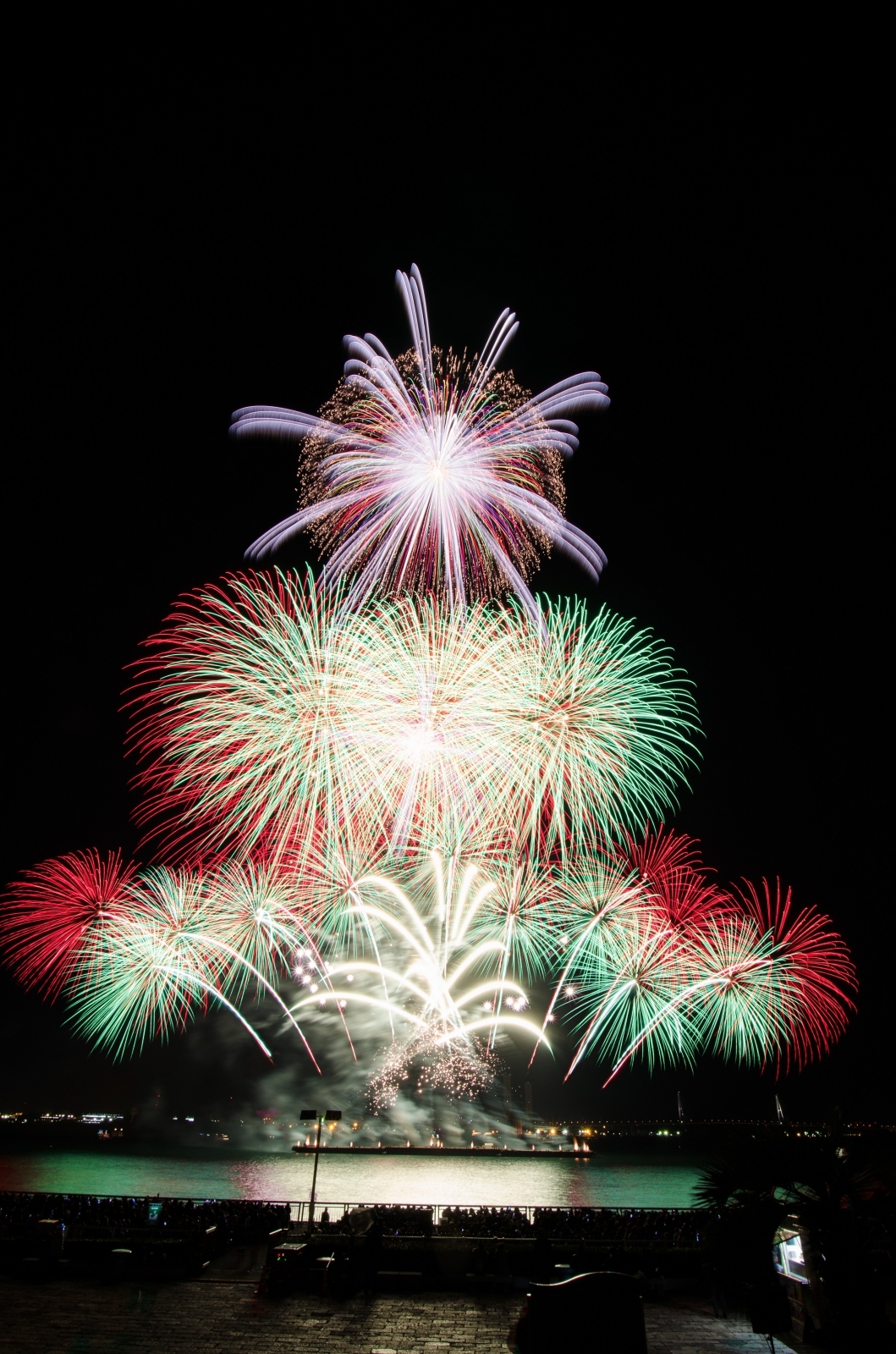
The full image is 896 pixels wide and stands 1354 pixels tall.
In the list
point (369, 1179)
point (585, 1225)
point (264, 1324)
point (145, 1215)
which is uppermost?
point (585, 1225)

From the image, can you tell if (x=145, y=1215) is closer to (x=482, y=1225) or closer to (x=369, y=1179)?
(x=482, y=1225)

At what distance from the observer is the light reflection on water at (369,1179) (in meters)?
47.7

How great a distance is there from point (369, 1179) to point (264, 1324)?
5709 centimetres

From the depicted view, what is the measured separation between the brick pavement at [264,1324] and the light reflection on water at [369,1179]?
58.1 feet

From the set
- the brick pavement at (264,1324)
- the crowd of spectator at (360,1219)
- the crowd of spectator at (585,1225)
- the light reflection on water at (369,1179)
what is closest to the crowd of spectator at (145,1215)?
the crowd of spectator at (360,1219)

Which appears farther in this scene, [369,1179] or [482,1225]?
[369,1179]

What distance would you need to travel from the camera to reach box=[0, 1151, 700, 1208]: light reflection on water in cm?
4772

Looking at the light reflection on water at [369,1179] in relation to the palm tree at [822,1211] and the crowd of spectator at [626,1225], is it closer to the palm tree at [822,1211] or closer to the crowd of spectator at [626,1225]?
the crowd of spectator at [626,1225]

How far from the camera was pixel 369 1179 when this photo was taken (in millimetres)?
60594

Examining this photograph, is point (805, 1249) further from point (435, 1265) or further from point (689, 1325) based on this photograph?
point (435, 1265)

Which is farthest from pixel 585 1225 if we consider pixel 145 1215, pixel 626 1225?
pixel 145 1215

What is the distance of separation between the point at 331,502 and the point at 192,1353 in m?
14.6

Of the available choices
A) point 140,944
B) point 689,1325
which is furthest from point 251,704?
point 689,1325

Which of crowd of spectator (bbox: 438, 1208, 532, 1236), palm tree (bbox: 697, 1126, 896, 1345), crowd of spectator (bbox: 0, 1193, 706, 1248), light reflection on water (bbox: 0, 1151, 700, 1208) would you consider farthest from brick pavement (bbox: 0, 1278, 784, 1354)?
light reflection on water (bbox: 0, 1151, 700, 1208)
